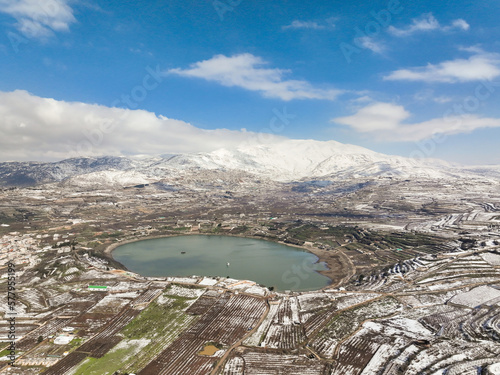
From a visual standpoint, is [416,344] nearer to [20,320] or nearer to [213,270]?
[213,270]

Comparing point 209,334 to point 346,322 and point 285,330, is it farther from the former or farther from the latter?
point 346,322

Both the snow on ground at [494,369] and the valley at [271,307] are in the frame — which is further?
the valley at [271,307]

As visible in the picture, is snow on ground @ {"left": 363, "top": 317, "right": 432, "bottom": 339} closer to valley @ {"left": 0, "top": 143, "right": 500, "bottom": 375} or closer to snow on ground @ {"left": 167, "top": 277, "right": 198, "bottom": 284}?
valley @ {"left": 0, "top": 143, "right": 500, "bottom": 375}

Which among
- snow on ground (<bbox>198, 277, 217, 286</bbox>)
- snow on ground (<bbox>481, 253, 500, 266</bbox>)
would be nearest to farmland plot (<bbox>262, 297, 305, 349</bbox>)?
snow on ground (<bbox>198, 277, 217, 286</bbox>)

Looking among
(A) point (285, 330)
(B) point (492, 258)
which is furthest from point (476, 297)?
(A) point (285, 330)

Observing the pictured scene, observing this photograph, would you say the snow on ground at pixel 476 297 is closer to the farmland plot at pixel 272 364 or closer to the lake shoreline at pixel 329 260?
the lake shoreline at pixel 329 260

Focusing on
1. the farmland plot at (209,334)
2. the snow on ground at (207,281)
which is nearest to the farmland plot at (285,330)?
the farmland plot at (209,334)
